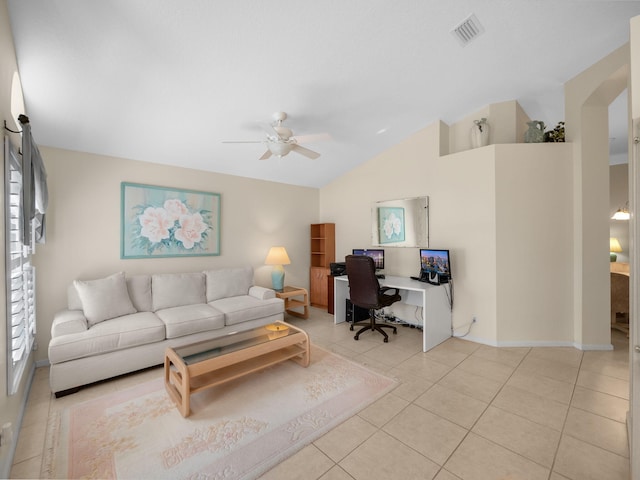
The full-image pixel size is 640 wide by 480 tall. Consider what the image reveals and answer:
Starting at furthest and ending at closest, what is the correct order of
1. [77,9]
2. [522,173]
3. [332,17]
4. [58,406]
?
[522,173], [58,406], [332,17], [77,9]

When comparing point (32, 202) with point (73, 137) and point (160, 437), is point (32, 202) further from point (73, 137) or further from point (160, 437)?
A: point (160, 437)

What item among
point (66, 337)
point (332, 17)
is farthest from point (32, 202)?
point (332, 17)

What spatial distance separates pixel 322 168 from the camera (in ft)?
15.3

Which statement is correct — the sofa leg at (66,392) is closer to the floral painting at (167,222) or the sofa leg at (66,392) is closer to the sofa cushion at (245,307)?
the sofa cushion at (245,307)

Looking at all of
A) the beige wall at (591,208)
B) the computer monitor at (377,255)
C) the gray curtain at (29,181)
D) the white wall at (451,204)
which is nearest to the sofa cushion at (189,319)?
the gray curtain at (29,181)

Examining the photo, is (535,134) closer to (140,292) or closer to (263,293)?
(263,293)

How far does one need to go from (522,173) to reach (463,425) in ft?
9.40

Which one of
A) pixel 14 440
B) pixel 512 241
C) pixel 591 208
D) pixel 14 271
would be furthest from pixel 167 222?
pixel 591 208

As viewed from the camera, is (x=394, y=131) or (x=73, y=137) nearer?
(x=73, y=137)

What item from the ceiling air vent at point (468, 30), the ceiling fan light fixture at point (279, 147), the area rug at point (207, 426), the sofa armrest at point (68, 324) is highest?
the ceiling air vent at point (468, 30)

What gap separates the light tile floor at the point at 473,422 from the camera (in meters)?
1.56

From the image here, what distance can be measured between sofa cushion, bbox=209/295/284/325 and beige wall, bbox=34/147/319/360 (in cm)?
76

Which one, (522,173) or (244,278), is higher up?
(522,173)

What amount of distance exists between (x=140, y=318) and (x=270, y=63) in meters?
2.82
